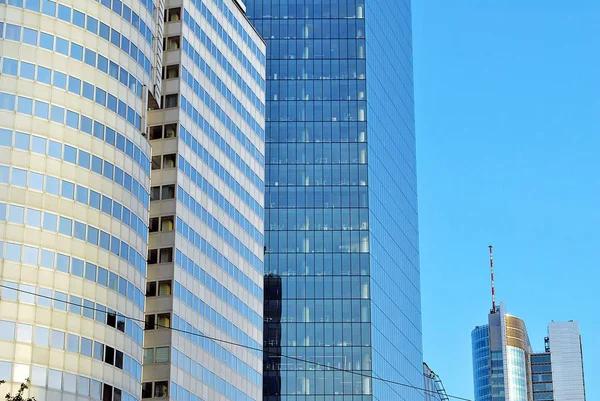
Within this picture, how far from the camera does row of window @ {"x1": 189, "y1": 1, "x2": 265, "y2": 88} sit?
11569 centimetres

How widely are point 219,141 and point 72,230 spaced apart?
3096cm

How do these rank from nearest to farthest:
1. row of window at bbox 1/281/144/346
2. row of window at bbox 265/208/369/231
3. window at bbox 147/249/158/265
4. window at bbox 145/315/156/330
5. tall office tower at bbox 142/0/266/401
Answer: row of window at bbox 1/281/144/346, window at bbox 145/315/156/330, tall office tower at bbox 142/0/266/401, window at bbox 147/249/158/265, row of window at bbox 265/208/369/231

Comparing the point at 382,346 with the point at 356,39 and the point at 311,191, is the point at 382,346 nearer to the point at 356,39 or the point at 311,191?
the point at 311,191

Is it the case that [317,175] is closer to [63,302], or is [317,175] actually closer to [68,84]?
[68,84]

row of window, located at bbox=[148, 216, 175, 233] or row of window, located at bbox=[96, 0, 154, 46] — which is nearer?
row of window, located at bbox=[96, 0, 154, 46]

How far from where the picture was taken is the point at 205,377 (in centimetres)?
10706

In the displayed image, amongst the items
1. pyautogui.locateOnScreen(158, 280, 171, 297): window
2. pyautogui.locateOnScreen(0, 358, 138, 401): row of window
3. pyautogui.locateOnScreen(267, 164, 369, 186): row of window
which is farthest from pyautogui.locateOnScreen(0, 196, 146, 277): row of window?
pyautogui.locateOnScreen(267, 164, 369, 186): row of window

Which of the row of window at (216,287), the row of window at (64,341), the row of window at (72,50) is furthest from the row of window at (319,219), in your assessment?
the row of window at (64,341)

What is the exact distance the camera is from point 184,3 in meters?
110

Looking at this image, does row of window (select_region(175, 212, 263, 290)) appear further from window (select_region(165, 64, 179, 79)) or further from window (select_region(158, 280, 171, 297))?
window (select_region(165, 64, 179, 79))

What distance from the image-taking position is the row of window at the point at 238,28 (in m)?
119

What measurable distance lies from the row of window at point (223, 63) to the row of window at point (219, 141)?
7.31 ft

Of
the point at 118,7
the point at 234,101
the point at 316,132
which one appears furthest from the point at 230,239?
the point at 316,132

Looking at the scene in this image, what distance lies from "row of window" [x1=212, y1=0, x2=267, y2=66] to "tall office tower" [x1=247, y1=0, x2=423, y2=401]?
44996 mm
